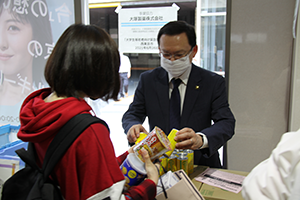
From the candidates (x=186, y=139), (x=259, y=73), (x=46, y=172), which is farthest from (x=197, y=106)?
(x=46, y=172)

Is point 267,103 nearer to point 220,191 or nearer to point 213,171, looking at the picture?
point 213,171

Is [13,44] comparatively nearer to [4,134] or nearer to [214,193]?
[4,134]

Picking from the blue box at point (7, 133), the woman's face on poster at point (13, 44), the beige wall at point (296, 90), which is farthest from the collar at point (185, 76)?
the blue box at point (7, 133)

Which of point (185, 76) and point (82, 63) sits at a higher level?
point (82, 63)

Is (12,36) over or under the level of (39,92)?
over

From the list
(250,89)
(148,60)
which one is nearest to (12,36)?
(148,60)

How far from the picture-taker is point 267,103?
2.29 meters

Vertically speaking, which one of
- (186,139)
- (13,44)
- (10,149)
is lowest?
(10,149)

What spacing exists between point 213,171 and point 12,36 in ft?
7.59

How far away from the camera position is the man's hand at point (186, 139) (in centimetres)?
117

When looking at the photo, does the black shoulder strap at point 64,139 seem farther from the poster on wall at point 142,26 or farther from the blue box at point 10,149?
the poster on wall at point 142,26

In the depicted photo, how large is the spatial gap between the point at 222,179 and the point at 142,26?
197cm

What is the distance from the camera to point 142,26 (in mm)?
2684

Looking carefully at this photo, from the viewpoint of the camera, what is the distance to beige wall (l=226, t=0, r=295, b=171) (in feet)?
7.15
